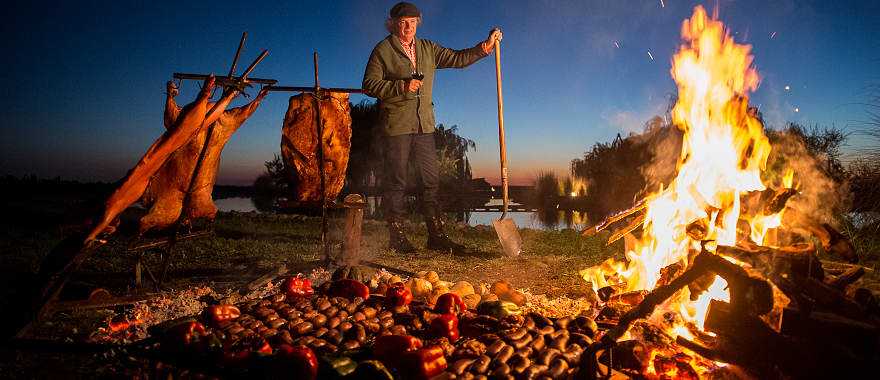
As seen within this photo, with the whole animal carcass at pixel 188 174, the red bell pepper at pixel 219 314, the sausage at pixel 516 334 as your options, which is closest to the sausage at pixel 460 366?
the sausage at pixel 516 334

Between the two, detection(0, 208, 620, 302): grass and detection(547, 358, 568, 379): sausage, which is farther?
detection(0, 208, 620, 302): grass

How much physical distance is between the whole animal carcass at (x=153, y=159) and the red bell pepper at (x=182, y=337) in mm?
1148

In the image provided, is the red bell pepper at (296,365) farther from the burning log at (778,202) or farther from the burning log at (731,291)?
the burning log at (778,202)

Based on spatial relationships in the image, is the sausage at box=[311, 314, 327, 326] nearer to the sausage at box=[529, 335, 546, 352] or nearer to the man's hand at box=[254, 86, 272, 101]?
the sausage at box=[529, 335, 546, 352]

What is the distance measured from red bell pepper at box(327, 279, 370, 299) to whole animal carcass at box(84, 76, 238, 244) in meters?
2.08

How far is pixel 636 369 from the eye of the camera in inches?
132

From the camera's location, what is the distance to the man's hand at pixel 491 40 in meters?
8.67

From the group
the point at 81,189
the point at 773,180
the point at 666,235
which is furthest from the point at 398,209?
the point at 81,189

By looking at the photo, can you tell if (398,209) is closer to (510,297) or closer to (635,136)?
(510,297)

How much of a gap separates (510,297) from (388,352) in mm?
2612

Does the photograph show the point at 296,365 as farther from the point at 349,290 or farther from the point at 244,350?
the point at 349,290

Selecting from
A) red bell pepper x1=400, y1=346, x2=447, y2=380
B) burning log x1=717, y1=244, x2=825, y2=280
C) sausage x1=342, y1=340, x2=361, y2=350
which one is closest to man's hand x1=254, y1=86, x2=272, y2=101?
sausage x1=342, y1=340, x2=361, y2=350

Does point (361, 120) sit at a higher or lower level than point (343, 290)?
higher

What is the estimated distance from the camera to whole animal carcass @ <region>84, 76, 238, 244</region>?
409 cm
